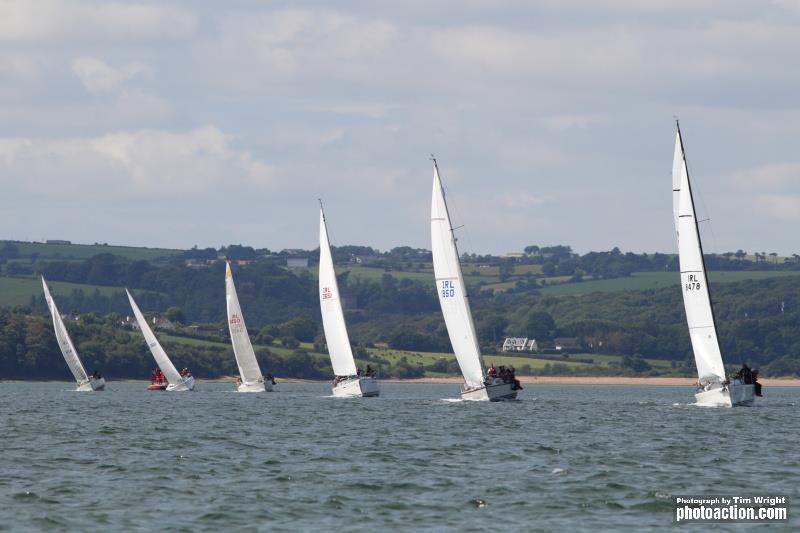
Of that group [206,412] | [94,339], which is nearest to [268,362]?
[94,339]

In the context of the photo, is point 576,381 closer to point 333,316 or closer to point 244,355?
point 244,355

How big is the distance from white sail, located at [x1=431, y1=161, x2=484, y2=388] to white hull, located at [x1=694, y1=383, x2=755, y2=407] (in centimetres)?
1136

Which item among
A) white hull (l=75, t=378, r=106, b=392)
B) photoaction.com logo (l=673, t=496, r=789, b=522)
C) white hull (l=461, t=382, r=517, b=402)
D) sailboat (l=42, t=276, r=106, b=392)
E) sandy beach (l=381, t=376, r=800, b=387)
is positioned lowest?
sandy beach (l=381, t=376, r=800, b=387)

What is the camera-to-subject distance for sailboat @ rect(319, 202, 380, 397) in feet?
290

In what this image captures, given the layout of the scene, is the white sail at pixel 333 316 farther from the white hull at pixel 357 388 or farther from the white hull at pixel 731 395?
the white hull at pixel 731 395

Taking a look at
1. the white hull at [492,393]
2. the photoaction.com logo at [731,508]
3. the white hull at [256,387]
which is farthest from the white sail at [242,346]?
the photoaction.com logo at [731,508]

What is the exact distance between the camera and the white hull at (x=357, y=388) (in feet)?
288

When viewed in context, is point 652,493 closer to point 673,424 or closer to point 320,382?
point 673,424

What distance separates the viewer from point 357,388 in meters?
88.5

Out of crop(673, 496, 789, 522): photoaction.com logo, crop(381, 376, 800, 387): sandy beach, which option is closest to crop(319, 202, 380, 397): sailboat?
crop(673, 496, 789, 522): photoaction.com logo

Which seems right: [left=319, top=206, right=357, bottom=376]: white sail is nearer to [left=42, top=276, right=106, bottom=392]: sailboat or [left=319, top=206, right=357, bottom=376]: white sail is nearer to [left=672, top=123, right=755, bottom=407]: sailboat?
[left=672, top=123, right=755, bottom=407]: sailboat

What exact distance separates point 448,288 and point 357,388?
1494 cm

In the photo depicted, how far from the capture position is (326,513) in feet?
111

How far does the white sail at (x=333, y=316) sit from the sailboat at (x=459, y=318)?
46.5ft
